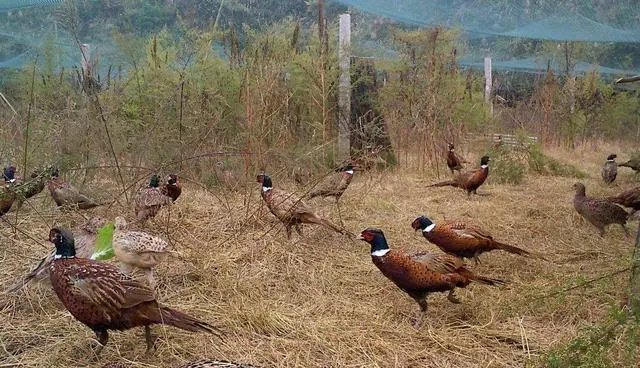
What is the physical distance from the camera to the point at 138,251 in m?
3.83

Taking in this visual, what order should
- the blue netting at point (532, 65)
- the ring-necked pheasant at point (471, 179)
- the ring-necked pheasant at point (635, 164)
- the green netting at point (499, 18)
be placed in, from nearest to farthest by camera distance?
the ring-necked pheasant at point (471, 179)
the ring-necked pheasant at point (635, 164)
the green netting at point (499, 18)
the blue netting at point (532, 65)

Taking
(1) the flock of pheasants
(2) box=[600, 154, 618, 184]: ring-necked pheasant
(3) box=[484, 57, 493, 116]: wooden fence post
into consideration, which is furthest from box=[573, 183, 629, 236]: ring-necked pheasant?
(3) box=[484, 57, 493, 116]: wooden fence post

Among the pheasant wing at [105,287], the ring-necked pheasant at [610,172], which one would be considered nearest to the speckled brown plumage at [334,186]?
the pheasant wing at [105,287]

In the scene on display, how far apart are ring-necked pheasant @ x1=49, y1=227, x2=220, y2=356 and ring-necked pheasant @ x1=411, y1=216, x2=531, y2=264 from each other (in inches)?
83.2

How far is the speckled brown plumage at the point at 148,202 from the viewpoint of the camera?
16.1 feet

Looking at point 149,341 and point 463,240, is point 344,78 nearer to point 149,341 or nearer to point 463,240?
point 463,240

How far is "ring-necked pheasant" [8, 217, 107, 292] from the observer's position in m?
3.72

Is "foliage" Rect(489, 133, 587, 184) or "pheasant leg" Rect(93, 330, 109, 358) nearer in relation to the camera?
"pheasant leg" Rect(93, 330, 109, 358)

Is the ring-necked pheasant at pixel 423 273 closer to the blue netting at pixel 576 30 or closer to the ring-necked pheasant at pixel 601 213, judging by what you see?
the ring-necked pheasant at pixel 601 213

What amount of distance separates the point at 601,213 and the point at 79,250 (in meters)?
4.40

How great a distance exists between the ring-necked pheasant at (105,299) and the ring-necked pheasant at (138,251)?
0.70 metres

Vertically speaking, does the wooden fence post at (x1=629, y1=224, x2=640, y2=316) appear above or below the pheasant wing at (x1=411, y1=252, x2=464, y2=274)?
above

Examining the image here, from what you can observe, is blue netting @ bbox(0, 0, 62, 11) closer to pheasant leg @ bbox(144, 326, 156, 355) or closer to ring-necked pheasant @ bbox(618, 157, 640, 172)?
pheasant leg @ bbox(144, 326, 156, 355)

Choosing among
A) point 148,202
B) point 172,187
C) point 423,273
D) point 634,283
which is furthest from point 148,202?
point 634,283
